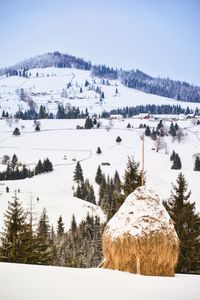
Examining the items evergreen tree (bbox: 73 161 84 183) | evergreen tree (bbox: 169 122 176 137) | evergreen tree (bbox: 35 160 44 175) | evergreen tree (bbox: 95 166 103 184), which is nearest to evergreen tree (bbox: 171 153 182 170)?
evergreen tree (bbox: 95 166 103 184)

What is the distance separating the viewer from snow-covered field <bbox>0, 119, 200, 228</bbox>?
262 feet

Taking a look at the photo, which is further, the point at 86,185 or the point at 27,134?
the point at 27,134

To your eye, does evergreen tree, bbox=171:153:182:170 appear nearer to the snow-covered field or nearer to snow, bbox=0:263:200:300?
the snow-covered field

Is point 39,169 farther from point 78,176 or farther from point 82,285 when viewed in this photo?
point 82,285

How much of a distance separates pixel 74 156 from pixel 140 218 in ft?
425

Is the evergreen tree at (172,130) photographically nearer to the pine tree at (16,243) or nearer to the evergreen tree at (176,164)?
the evergreen tree at (176,164)

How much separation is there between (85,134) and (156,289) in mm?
155021

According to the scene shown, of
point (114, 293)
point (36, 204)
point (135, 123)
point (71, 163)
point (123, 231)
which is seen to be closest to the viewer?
point (114, 293)

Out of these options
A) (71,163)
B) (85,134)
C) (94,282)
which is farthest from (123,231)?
(85,134)

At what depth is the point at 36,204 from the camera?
2963 inches

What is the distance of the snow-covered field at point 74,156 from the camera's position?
79.8 metres

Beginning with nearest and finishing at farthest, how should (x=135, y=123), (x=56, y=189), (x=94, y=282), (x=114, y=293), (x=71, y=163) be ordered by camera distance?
(x=114, y=293) < (x=94, y=282) < (x=56, y=189) < (x=71, y=163) < (x=135, y=123)

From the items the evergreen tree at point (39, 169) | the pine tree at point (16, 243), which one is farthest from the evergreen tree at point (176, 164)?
the pine tree at point (16, 243)

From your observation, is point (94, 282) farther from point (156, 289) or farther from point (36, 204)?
point (36, 204)
